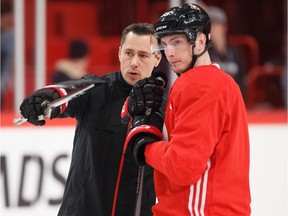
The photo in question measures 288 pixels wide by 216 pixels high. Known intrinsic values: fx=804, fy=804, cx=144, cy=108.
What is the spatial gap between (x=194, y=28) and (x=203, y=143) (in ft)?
1.24

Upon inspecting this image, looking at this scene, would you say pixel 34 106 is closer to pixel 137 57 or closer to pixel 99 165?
pixel 99 165

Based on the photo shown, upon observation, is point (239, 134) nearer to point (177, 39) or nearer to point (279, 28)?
point (177, 39)

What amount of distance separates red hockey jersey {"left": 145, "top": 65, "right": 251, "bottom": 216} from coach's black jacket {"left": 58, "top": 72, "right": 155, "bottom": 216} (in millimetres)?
512

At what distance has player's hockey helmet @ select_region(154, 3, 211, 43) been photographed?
97.0 inches

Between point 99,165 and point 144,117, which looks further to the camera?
point 99,165

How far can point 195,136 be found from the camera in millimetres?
2326

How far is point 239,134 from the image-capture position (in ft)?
8.04

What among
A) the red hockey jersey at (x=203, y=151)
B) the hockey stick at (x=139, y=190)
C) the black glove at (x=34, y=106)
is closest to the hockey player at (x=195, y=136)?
the red hockey jersey at (x=203, y=151)

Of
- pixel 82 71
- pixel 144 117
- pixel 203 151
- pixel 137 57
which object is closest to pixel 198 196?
pixel 203 151

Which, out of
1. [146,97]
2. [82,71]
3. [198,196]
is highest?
[146,97]

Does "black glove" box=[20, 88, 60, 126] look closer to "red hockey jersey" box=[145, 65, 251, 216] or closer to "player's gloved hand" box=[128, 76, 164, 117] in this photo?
"player's gloved hand" box=[128, 76, 164, 117]

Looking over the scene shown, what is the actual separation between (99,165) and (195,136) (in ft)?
2.53

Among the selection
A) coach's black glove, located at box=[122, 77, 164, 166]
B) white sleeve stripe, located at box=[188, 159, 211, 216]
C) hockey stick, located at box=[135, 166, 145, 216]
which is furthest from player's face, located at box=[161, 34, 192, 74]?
hockey stick, located at box=[135, 166, 145, 216]

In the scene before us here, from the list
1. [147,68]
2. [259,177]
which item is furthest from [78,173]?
[259,177]
